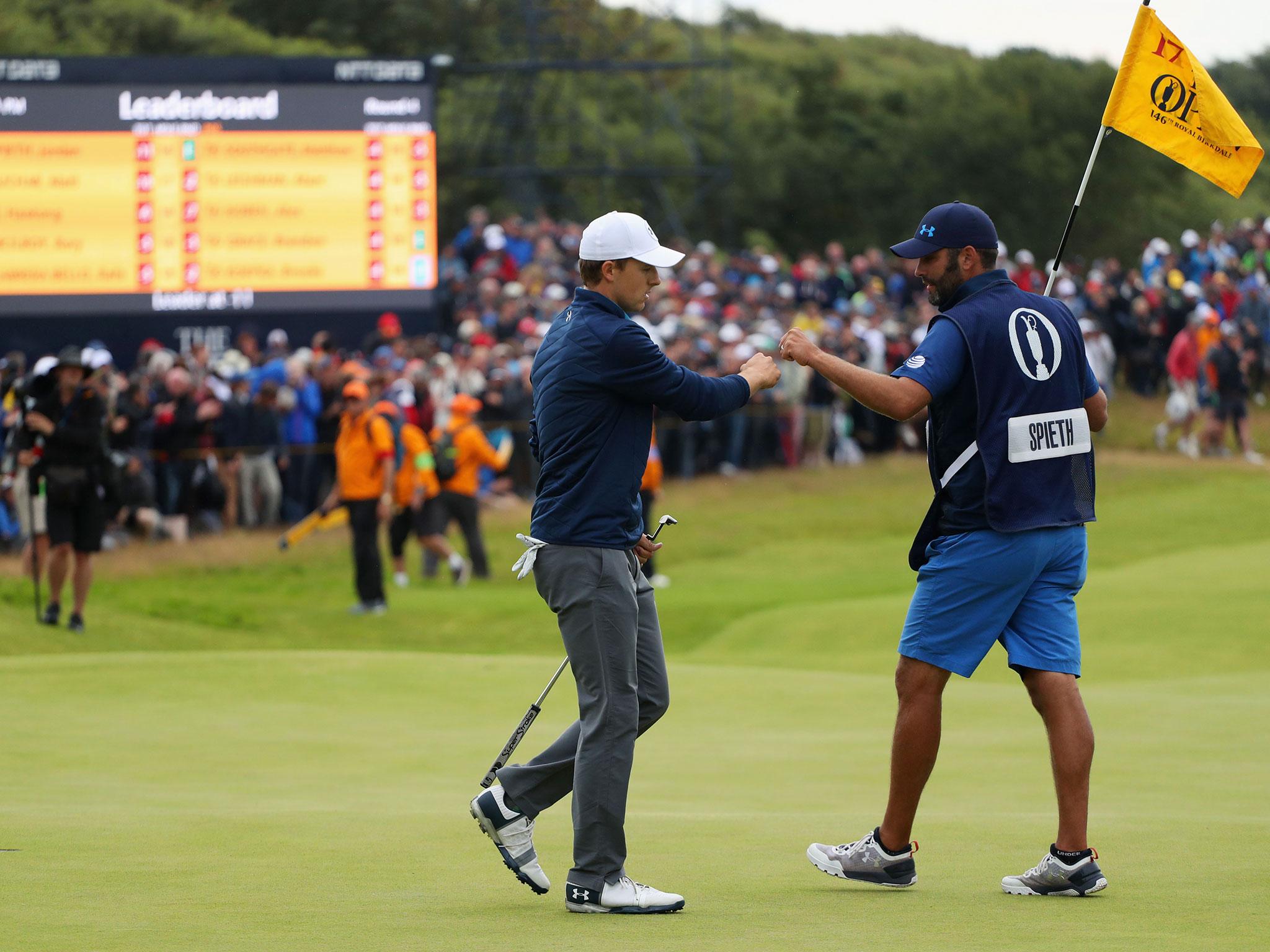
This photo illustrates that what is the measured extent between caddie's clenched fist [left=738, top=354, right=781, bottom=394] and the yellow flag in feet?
6.03

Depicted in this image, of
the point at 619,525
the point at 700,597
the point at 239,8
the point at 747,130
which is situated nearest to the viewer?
the point at 619,525

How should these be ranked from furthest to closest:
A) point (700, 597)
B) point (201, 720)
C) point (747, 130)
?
1. point (747, 130)
2. point (700, 597)
3. point (201, 720)

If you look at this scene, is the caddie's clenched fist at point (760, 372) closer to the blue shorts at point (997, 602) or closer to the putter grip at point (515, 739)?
the blue shorts at point (997, 602)

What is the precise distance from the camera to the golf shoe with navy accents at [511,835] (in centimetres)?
557

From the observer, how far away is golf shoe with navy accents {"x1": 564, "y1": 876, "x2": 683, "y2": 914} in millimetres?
5301

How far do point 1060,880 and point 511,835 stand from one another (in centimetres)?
163

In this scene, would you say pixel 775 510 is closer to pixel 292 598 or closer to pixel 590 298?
pixel 292 598

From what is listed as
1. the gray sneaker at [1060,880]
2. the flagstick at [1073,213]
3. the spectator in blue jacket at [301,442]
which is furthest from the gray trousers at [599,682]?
the spectator in blue jacket at [301,442]

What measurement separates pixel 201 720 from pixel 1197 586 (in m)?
10.7

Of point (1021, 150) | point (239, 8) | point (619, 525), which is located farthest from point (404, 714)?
point (239, 8)

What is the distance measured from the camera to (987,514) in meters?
5.70

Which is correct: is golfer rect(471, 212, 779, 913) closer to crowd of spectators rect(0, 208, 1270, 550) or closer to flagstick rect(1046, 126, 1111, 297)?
flagstick rect(1046, 126, 1111, 297)

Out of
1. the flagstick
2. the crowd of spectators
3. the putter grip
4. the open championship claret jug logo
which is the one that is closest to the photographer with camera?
the crowd of spectators

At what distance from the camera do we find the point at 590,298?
5621 mm
